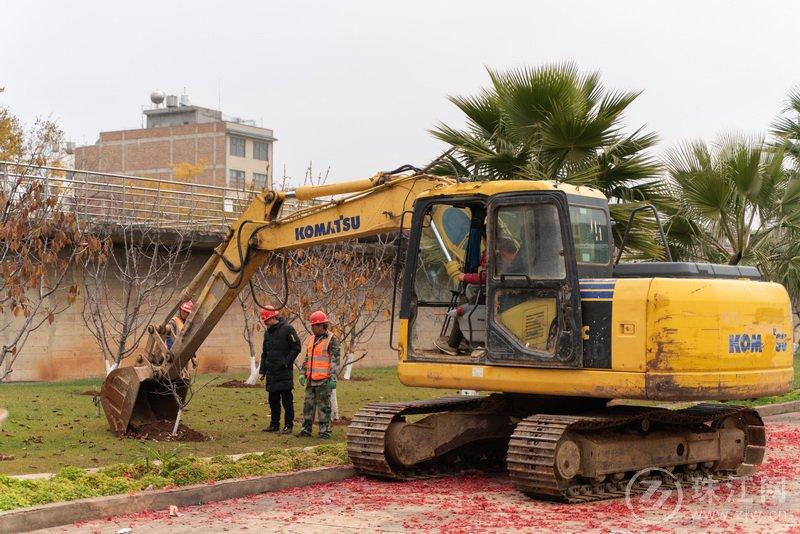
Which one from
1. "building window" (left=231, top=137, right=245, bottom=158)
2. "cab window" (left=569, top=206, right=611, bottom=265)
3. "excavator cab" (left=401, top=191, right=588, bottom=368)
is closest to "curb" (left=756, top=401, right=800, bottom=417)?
"cab window" (left=569, top=206, right=611, bottom=265)

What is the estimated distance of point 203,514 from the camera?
10.1 m

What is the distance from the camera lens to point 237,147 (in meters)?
93.7

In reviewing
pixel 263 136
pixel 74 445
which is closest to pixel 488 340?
pixel 74 445

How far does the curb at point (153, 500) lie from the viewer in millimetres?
9117

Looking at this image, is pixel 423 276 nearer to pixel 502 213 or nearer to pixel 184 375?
pixel 502 213

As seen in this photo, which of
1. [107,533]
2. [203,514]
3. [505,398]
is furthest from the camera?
[505,398]

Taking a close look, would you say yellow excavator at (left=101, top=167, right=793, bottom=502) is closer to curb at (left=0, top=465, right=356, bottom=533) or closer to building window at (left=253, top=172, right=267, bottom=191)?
curb at (left=0, top=465, right=356, bottom=533)

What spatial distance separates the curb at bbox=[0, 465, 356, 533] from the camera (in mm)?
9117

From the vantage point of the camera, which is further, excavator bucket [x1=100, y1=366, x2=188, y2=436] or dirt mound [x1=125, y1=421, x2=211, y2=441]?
dirt mound [x1=125, y1=421, x2=211, y2=441]

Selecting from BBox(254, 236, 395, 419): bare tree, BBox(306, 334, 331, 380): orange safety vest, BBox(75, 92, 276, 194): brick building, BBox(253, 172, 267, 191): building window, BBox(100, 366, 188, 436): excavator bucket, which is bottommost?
BBox(100, 366, 188, 436): excavator bucket

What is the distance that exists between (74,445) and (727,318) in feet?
26.1

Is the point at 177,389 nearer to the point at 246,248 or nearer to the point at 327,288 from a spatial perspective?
the point at 246,248

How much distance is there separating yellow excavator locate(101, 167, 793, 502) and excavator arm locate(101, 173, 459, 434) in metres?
0.03

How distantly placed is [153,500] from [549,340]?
4.19m
